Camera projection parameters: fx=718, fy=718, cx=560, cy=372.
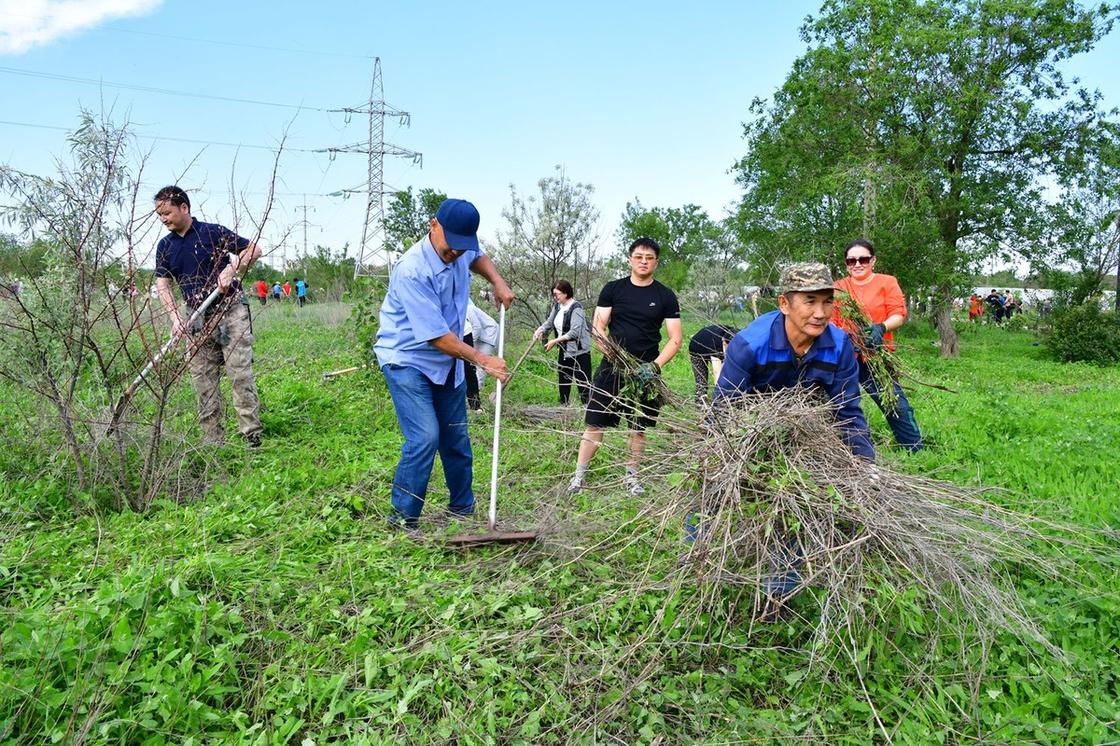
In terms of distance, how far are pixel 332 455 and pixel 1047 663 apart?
419 cm

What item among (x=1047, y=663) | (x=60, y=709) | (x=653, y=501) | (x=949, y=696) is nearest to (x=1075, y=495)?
(x=1047, y=663)

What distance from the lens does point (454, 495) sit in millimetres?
3795

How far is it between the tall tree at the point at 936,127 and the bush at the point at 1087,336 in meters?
1.98

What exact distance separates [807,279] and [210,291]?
3.63 m

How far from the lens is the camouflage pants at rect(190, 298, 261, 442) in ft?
15.5

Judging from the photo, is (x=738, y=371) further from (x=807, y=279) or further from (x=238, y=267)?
(x=238, y=267)

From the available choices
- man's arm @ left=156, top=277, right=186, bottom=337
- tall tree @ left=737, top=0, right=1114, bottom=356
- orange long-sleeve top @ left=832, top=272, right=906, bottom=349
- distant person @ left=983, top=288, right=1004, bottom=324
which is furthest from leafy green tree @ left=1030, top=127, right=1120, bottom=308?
man's arm @ left=156, top=277, right=186, bottom=337

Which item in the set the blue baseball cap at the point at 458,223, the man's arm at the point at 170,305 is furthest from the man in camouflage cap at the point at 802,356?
the man's arm at the point at 170,305

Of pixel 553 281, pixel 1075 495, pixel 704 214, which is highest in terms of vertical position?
pixel 704 214

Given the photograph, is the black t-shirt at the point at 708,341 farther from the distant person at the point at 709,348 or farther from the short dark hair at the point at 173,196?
the short dark hair at the point at 173,196

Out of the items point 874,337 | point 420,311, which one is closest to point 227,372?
point 420,311

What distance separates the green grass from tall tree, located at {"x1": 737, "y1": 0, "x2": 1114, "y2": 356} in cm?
1191

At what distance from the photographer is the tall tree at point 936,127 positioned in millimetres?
14031

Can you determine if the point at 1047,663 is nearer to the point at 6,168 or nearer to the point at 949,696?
the point at 949,696
